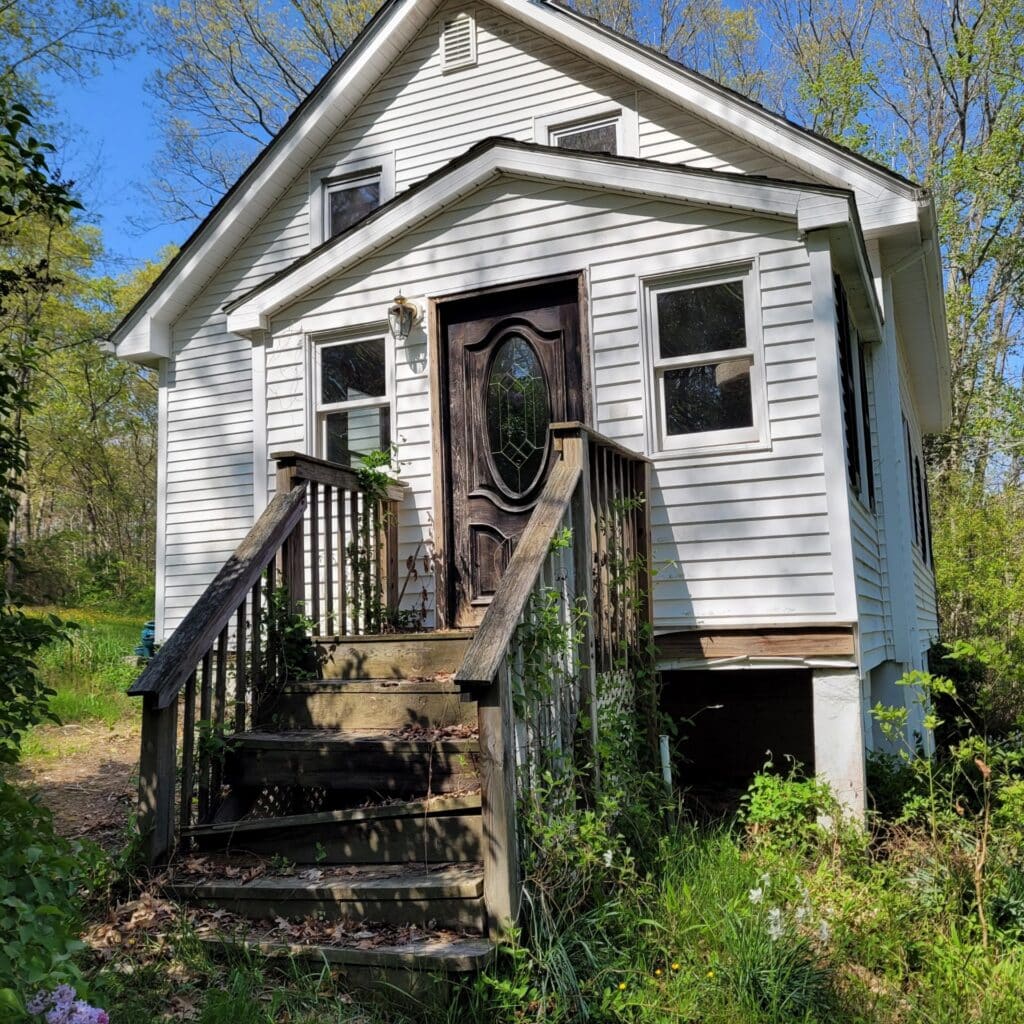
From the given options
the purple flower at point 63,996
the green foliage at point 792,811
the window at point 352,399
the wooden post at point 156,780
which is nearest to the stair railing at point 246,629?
the wooden post at point 156,780

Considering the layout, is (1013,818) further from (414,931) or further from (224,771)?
(224,771)

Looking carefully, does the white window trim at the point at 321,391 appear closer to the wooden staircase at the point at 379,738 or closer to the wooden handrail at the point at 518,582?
the wooden staircase at the point at 379,738

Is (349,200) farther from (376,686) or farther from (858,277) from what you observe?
(376,686)

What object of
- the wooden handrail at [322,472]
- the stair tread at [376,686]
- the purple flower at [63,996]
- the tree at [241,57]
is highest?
the tree at [241,57]

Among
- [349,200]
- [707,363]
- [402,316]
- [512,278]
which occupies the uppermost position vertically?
[349,200]

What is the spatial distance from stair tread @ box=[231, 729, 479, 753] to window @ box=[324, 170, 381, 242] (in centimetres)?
620

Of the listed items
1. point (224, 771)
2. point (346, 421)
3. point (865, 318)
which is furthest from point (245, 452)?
point (865, 318)

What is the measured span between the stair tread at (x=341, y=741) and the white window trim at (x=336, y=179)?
6.17 meters

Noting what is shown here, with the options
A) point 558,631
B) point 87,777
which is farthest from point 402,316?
point 87,777

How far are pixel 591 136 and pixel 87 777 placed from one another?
7051 millimetres

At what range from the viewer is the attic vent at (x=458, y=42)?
8.50 m

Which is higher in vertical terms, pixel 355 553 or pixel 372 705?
pixel 355 553

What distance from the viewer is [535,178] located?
234 inches

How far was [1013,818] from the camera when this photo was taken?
14.2ft
